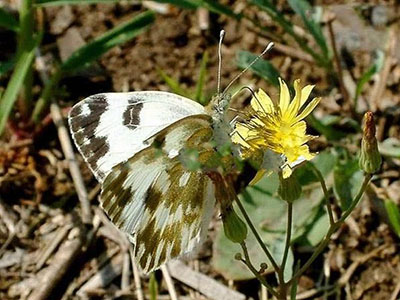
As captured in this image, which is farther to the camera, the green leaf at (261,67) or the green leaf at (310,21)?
the green leaf at (310,21)

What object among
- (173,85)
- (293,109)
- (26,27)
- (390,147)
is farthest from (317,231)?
(26,27)

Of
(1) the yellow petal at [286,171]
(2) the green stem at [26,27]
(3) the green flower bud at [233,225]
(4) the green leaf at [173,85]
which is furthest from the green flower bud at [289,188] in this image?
(2) the green stem at [26,27]

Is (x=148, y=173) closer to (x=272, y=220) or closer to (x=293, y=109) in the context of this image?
(x=293, y=109)

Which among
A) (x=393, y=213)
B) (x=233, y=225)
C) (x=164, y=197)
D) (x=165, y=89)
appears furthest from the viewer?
(x=165, y=89)

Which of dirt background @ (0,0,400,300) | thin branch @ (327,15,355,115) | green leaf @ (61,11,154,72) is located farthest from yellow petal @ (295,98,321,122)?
green leaf @ (61,11,154,72)

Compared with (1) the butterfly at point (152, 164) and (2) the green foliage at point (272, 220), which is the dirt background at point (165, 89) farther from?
(1) the butterfly at point (152, 164)

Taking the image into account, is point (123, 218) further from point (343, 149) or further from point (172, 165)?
point (343, 149)

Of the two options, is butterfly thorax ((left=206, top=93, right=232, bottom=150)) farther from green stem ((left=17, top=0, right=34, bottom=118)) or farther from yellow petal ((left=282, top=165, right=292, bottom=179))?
green stem ((left=17, top=0, right=34, bottom=118))
